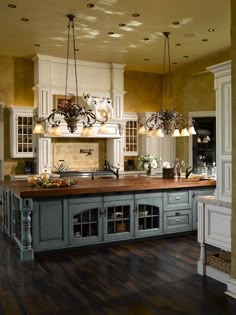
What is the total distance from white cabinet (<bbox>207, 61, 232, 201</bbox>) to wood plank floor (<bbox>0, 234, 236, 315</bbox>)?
107cm

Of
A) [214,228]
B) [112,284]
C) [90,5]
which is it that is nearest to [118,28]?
[90,5]

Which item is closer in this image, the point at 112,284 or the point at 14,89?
the point at 112,284

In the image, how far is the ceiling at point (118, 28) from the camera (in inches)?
210

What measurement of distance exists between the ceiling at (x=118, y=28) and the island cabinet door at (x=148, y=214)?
2851 mm

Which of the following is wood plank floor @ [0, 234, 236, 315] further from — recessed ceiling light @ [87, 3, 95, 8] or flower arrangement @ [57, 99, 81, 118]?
recessed ceiling light @ [87, 3, 95, 8]

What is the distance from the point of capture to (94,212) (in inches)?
212

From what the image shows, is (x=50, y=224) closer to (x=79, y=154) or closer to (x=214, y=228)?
(x=214, y=228)

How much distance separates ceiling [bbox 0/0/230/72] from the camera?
17.5 feet

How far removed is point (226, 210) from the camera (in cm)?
390

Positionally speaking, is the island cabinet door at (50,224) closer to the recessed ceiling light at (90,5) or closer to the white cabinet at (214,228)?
the white cabinet at (214,228)

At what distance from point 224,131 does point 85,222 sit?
248 centimetres

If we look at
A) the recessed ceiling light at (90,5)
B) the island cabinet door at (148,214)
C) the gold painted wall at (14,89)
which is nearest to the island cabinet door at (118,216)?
the island cabinet door at (148,214)

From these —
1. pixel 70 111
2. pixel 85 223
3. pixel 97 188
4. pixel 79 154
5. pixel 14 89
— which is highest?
pixel 14 89

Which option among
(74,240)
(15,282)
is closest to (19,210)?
(74,240)
